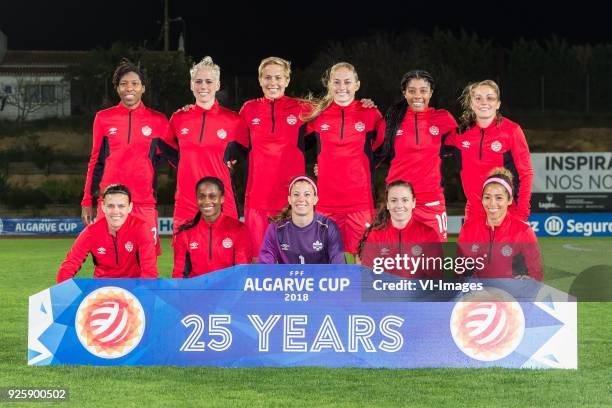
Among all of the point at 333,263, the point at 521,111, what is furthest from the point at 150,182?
the point at 521,111

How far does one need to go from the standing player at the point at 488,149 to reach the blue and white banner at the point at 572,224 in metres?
13.5

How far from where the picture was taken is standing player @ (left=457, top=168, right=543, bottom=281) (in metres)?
6.04

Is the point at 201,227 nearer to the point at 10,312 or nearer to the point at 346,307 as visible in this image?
the point at 346,307

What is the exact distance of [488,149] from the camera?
739 cm

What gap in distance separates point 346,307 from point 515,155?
2.05 metres

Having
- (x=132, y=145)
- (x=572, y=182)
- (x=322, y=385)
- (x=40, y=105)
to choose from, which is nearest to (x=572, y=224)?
(x=572, y=182)

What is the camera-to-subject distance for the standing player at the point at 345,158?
744 cm

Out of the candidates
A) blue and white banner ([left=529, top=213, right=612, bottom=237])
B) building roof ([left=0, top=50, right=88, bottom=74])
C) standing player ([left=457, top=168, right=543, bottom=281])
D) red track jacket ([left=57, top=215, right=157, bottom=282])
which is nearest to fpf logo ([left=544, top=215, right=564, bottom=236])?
blue and white banner ([left=529, top=213, right=612, bottom=237])

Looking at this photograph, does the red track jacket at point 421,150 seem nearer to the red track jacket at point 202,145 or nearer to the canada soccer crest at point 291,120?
the canada soccer crest at point 291,120

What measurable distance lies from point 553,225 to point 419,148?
1382cm

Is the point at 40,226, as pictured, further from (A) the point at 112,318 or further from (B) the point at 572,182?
(A) the point at 112,318

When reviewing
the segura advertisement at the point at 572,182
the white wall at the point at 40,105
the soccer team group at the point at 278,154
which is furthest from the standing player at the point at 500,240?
the white wall at the point at 40,105

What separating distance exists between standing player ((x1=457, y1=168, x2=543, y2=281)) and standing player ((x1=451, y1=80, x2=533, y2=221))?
0.60m

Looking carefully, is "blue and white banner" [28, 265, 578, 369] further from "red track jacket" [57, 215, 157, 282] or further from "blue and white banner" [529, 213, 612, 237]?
"blue and white banner" [529, 213, 612, 237]
